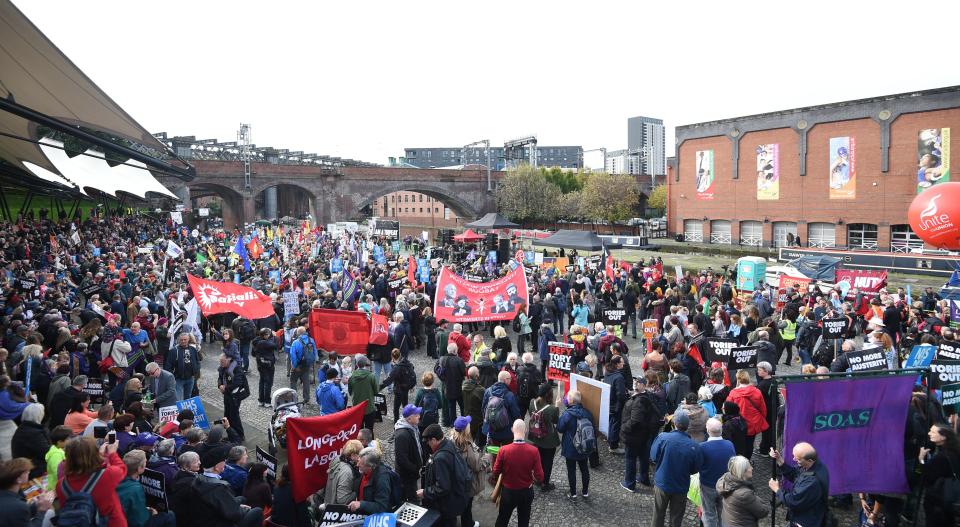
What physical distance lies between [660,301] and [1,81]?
16.5 m

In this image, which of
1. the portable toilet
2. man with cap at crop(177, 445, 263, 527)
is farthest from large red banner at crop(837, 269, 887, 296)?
man with cap at crop(177, 445, 263, 527)

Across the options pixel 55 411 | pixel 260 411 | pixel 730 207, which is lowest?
pixel 260 411

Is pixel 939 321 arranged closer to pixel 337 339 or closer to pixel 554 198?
pixel 337 339

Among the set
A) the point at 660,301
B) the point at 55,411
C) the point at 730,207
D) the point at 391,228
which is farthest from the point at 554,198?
the point at 55,411

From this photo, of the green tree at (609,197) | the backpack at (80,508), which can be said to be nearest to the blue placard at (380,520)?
the backpack at (80,508)

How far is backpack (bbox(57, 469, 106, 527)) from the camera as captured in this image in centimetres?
464

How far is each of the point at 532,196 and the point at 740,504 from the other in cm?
6311

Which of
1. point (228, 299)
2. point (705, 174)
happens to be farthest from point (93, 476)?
point (705, 174)

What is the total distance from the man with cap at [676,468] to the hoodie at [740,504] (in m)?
0.69

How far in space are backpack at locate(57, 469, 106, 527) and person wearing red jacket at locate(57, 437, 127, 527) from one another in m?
0.03

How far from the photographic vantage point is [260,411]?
11.2m

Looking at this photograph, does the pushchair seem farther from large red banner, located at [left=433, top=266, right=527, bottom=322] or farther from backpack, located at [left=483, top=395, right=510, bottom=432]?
large red banner, located at [left=433, top=266, right=527, bottom=322]

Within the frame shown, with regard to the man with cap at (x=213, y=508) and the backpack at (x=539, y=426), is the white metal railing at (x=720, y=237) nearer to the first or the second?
the backpack at (x=539, y=426)

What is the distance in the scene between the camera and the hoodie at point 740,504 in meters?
5.51
